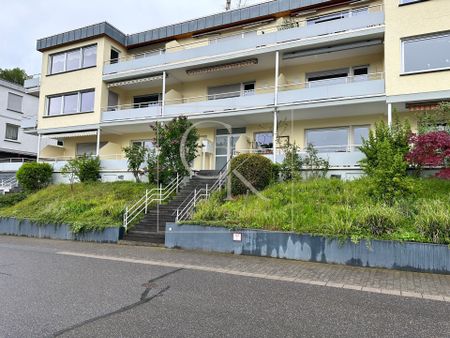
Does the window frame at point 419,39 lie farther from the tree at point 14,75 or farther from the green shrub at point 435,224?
the tree at point 14,75

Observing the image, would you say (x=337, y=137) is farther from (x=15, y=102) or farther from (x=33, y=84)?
(x=15, y=102)

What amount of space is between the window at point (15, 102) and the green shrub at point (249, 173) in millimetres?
27440

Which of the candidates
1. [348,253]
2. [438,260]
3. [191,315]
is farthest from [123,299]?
[438,260]

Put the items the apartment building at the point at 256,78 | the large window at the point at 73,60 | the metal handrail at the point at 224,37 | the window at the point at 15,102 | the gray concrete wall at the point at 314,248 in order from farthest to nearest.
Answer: the window at the point at 15,102 < the large window at the point at 73,60 < the metal handrail at the point at 224,37 < the apartment building at the point at 256,78 < the gray concrete wall at the point at 314,248

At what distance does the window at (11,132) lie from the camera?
31.6 meters

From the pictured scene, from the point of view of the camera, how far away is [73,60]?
23719 millimetres

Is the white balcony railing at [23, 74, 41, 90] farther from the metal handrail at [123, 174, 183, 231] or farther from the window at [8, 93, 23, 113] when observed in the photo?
the metal handrail at [123, 174, 183, 231]

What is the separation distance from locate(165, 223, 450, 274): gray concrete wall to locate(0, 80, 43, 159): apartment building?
2584 cm

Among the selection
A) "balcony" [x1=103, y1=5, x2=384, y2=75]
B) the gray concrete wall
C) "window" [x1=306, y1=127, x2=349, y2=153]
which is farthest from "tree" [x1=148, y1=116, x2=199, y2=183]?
"window" [x1=306, y1=127, x2=349, y2=153]

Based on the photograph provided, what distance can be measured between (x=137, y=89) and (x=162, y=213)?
12.8m

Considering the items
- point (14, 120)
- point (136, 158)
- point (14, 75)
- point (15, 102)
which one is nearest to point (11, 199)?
point (136, 158)

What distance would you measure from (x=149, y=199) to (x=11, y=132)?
79.1ft

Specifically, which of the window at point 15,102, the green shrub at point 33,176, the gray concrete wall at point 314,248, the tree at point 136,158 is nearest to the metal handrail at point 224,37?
the tree at point 136,158

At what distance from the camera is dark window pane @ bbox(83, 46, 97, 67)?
22.8 m
